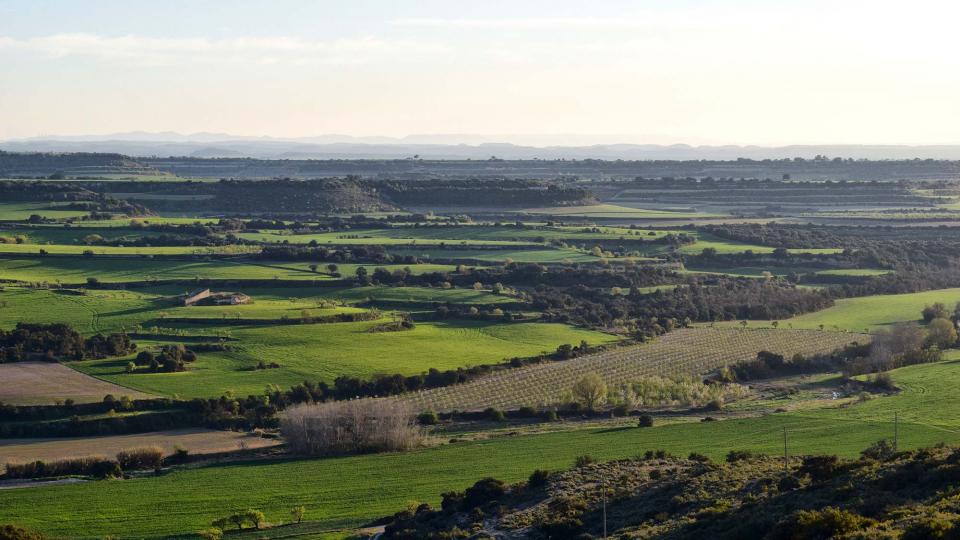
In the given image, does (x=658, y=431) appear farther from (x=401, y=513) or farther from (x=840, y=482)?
(x=840, y=482)

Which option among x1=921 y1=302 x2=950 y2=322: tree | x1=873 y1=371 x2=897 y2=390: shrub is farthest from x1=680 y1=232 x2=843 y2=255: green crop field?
x1=873 y1=371 x2=897 y2=390: shrub

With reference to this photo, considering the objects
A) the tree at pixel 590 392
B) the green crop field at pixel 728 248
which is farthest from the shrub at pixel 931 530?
the green crop field at pixel 728 248

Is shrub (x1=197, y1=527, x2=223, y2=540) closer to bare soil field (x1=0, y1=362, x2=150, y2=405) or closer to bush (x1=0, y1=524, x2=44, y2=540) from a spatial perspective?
bush (x1=0, y1=524, x2=44, y2=540)

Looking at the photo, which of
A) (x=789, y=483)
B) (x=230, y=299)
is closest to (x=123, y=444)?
(x=789, y=483)

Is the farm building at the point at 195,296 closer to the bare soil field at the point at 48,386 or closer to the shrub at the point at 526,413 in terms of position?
the bare soil field at the point at 48,386

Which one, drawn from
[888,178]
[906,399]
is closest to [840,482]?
[906,399]
